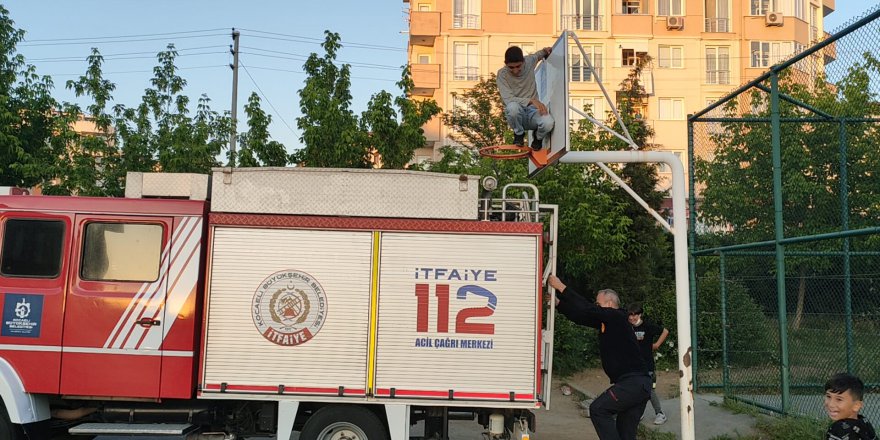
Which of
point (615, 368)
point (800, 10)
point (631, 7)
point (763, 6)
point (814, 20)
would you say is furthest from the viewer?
point (814, 20)

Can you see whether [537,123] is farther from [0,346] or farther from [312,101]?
[312,101]

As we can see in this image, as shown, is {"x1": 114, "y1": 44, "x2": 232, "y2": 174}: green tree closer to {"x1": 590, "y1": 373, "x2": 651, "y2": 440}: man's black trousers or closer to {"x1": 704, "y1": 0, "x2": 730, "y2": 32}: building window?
{"x1": 590, "y1": 373, "x2": 651, "y2": 440}: man's black trousers

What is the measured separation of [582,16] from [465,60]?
6516 millimetres

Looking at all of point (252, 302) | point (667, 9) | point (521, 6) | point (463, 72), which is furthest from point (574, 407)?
point (667, 9)

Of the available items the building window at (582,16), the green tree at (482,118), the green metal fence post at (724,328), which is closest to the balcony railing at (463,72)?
the building window at (582,16)

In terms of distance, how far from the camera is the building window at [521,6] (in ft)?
128

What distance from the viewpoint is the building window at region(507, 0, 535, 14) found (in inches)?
1534

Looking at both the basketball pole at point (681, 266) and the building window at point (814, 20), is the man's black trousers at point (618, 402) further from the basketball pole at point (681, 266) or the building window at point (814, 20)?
the building window at point (814, 20)

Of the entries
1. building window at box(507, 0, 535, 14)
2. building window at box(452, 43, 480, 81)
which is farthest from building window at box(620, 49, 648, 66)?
building window at box(452, 43, 480, 81)

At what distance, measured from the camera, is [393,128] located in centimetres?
1667

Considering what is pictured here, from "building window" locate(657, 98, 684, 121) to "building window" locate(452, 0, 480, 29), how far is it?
33.8ft

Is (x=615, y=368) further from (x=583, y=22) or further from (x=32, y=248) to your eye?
(x=583, y=22)

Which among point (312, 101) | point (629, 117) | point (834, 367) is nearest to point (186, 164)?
point (312, 101)

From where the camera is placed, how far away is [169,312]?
7496 millimetres
